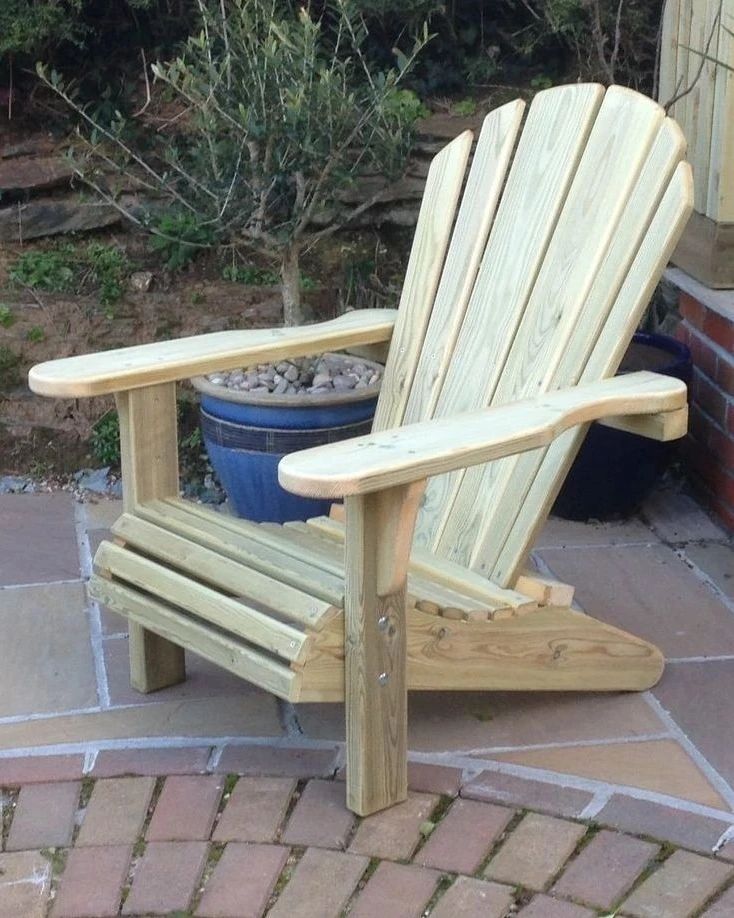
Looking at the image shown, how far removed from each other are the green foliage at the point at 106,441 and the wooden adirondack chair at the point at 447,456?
1330mm

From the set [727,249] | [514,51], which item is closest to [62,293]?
[514,51]

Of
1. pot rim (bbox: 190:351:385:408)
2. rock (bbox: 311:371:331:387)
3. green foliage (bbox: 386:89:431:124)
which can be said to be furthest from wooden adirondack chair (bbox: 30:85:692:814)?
green foliage (bbox: 386:89:431:124)

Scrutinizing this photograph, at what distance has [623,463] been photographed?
3.32 metres

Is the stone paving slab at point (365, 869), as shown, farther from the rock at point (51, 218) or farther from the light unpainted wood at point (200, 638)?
the rock at point (51, 218)

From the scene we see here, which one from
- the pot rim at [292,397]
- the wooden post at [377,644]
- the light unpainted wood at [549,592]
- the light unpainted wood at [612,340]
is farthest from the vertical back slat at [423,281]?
the wooden post at [377,644]

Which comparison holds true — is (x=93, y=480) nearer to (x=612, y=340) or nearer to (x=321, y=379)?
(x=321, y=379)

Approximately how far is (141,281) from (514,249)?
201 centimetres

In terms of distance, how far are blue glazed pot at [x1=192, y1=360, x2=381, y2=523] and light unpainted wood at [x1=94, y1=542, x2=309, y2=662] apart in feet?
3.04

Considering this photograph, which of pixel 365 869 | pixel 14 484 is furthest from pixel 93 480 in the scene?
pixel 365 869

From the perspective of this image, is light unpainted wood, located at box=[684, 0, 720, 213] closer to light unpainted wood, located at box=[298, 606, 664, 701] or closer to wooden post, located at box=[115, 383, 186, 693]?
light unpainted wood, located at box=[298, 606, 664, 701]

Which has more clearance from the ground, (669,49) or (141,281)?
(669,49)

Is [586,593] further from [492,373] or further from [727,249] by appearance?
[727,249]

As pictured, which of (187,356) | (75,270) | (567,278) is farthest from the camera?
(75,270)

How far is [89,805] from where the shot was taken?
7.18 feet
